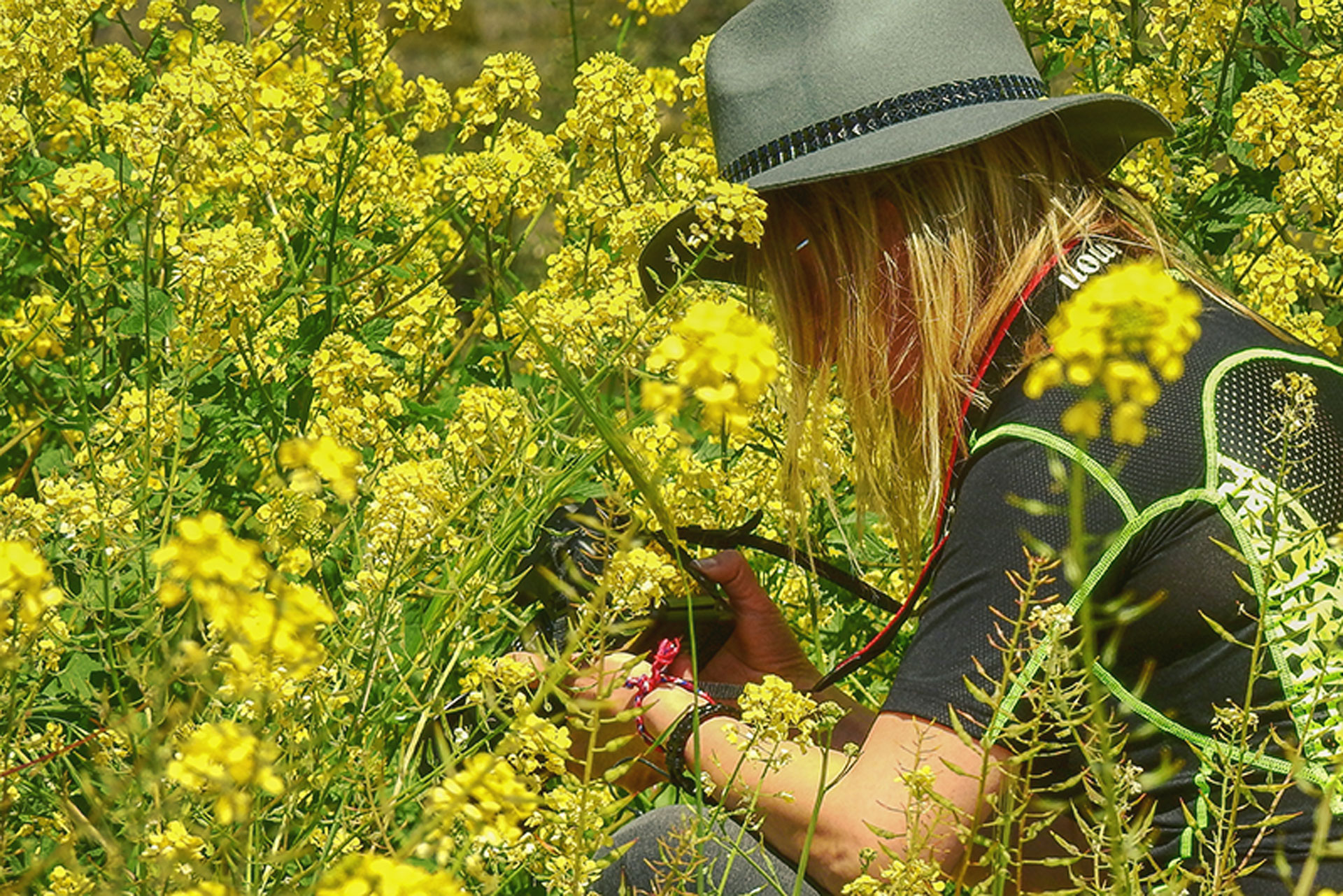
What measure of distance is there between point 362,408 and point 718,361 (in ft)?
4.71

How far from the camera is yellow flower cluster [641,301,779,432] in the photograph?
39.8 inches

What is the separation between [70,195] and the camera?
2.16m

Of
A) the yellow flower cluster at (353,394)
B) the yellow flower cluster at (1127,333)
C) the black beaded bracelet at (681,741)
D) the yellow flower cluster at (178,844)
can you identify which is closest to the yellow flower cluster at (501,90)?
the yellow flower cluster at (353,394)

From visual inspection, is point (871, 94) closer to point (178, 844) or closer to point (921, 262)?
point (921, 262)

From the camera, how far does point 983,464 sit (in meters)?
1.72

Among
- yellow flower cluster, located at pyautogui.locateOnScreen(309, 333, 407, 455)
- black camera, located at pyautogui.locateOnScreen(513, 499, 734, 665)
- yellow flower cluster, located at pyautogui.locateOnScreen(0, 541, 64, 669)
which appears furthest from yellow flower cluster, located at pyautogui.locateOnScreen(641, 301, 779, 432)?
yellow flower cluster, located at pyautogui.locateOnScreen(309, 333, 407, 455)

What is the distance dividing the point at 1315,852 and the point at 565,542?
43.7 inches

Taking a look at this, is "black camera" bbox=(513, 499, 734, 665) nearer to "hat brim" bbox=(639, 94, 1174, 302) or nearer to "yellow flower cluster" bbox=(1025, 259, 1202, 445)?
"hat brim" bbox=(639, 94, 1174, 302)

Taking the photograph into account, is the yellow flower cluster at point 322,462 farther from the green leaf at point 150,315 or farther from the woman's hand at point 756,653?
the green leaf at point 150,315

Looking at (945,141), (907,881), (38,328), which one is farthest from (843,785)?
(38,328)

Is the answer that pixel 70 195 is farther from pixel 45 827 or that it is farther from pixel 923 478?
pixel 923 478

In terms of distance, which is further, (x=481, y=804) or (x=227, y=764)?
(x=481, y=804)

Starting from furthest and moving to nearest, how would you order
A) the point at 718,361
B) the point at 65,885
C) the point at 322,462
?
the point at 65,885, the point at 322,462, the point at 718,361

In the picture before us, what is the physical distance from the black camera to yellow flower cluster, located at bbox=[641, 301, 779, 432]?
645mm
